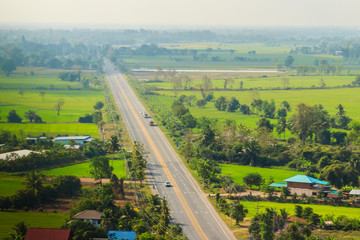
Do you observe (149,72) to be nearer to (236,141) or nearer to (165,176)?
(236,141)

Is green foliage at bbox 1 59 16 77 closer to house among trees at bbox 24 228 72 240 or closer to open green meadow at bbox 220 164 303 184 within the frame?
open green meadow at bbox 220 164 303 184

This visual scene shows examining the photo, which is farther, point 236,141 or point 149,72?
point 149,72

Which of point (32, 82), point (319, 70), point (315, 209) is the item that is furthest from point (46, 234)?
point (319, 70)

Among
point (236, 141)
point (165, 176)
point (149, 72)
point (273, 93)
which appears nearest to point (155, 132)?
point (236, 141)

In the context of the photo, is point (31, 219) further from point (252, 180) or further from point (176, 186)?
point (252, 180)

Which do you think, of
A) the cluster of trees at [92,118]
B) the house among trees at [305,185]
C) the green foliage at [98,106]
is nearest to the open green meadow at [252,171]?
the house among trees at [305,185]

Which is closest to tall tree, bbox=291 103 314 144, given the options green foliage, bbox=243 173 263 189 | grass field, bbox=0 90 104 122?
green foliage, bbox=243 173 263 189
